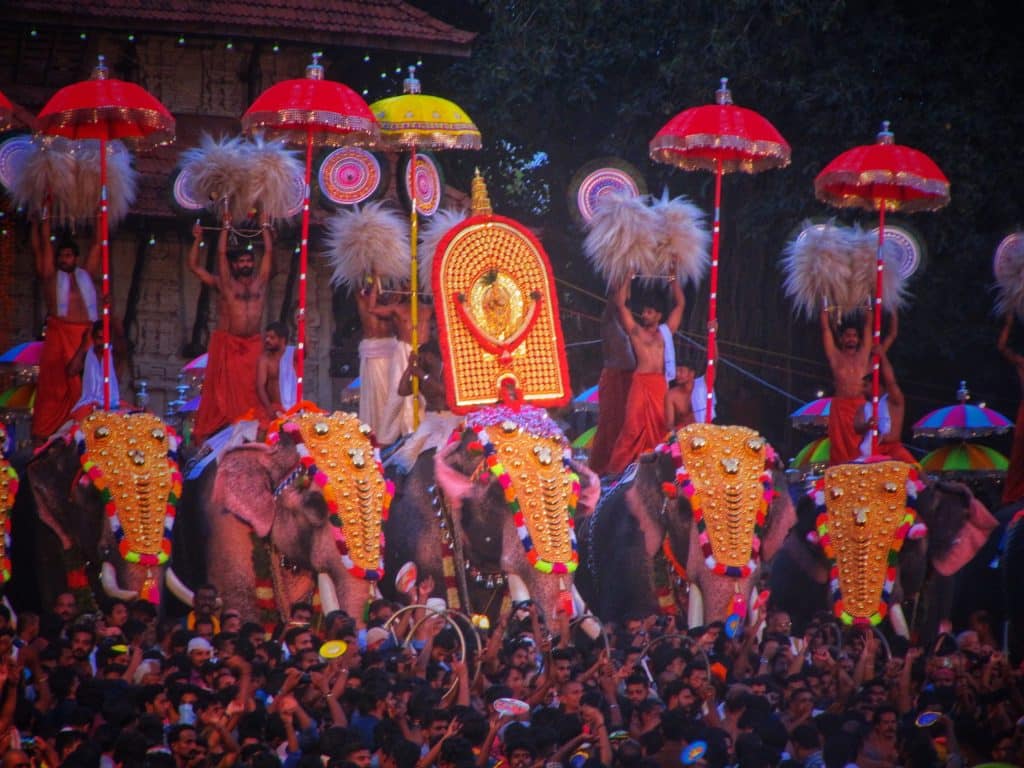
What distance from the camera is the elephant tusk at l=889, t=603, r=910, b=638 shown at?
43.5 ft

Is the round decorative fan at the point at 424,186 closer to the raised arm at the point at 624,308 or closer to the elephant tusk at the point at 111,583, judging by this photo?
the raised arm at the point at 624,308

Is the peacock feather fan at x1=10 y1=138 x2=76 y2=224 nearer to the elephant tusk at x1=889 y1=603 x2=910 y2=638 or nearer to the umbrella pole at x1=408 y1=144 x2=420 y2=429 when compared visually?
the umbrella pole at x1=408 y1=144 x2=420 y2=429

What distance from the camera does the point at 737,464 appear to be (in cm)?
1288

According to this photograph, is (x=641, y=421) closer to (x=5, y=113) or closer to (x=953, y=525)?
(x=953, y=525)

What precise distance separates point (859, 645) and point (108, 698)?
5314 millimetres

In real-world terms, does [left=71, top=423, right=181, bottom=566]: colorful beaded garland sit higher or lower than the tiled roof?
lower

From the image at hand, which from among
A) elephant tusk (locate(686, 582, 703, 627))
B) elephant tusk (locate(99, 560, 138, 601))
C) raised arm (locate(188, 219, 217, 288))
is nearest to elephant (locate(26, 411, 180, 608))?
elephant tusk (locate(99, 560, 138, 601))

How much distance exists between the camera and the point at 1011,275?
14617 millimetres

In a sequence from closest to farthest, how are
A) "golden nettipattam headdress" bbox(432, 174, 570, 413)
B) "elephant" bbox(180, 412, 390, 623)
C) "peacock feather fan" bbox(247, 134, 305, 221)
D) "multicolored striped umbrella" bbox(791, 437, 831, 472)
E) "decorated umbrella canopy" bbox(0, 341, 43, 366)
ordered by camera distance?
"elephant" bbox(180, 412, 390, 623)
"golden nettipattam headdress" bbox(432, 174, 570, 413)
"peacock feather fan" bbox(247, 134, 305, 221)
"multicolored striped umbrella" bbox(791, 437, 831, 472)
"decorated umbrella canopy" bbox(0, 341, 43, 366)

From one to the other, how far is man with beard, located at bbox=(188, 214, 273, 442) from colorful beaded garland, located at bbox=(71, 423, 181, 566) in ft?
3.95

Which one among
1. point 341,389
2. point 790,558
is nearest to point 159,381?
point 341,389

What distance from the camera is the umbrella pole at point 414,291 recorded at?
46.1ft

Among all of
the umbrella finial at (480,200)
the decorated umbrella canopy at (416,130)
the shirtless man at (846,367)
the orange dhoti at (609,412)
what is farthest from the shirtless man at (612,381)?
the shirtless man at (846,367)

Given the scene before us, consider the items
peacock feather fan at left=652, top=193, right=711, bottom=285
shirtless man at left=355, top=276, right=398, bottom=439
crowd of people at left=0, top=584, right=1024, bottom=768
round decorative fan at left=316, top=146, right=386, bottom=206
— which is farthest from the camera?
round decorative fan at left=316, top=146, right=386, bottom=206
